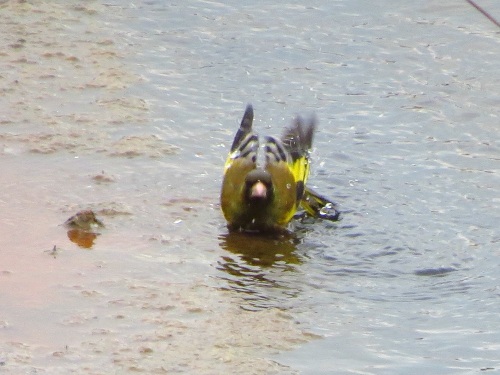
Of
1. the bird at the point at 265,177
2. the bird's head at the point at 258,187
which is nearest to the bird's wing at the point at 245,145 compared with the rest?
the bird at the point at 265,177

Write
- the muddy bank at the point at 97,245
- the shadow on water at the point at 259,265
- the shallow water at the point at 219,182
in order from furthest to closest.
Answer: the shadow on water at the point at 259,265
the shallow water at the point at 219,182
the muddy bank at the point at 97,245

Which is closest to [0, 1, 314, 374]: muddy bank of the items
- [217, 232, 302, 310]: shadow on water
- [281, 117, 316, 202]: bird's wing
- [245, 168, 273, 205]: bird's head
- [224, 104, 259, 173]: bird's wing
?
[217, 232, 302, 310]: shadow on water

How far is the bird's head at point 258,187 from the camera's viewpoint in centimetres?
812

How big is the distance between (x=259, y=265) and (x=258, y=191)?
34.8 inches

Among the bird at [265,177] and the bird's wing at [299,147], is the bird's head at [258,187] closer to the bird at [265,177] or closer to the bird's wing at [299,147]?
the bird at [265,177]

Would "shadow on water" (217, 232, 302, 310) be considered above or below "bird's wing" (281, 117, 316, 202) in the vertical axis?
below

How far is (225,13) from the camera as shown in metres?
12.0

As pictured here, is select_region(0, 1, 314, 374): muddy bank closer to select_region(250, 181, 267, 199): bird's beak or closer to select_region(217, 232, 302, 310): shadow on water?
select_region(217, 232, 302, 310): shadow on water

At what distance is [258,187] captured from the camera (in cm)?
816

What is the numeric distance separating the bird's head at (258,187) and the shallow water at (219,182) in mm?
295

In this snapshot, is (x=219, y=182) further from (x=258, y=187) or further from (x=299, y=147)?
(x=299, y=147)

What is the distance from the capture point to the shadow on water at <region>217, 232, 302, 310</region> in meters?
6.80

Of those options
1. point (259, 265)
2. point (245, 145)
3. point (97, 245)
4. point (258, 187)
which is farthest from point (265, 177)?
point (97, 245)

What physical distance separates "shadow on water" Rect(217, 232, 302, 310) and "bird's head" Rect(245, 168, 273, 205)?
256 mm
